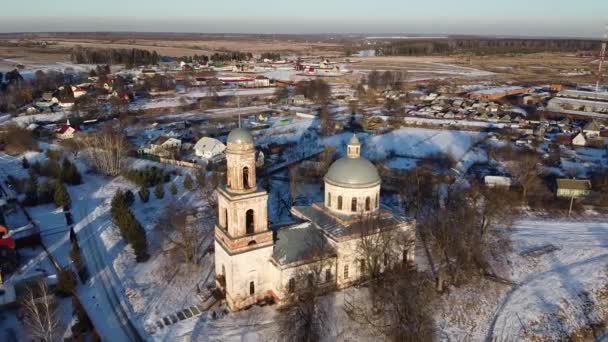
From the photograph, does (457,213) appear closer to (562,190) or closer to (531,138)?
(562,190)

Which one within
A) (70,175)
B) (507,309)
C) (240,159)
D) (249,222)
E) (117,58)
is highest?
(240,159)

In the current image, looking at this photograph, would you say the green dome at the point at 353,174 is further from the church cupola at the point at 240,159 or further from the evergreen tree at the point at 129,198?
the evergreen tree at the point at 129,198

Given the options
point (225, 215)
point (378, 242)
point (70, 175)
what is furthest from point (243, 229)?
point (70, 175)

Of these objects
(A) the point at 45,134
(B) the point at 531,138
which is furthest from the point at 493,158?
(A) the point at 45,134

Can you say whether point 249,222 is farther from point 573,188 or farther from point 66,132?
point 66,132

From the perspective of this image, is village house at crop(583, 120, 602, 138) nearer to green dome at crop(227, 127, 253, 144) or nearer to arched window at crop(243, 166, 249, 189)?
arched window at crop(243, 166, 249, 189)

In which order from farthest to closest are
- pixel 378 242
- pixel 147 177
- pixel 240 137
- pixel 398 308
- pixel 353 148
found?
pixel 147 177, pixel 353 148, pixel 378 242, pixel 240 137, pixel 398 308
